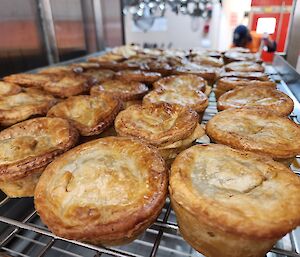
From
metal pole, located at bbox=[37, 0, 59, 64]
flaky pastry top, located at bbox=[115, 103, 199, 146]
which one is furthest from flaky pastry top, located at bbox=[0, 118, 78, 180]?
metal pole, located at bbox=[37, 0, 59, 64]

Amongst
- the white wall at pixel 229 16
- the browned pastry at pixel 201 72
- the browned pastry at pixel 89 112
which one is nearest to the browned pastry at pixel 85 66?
the browned pastry at pixel 201 72

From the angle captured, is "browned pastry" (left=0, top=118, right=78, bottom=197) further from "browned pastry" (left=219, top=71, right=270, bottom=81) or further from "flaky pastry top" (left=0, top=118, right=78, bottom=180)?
"browned pastry" (left=219, top=71, right=270, bottom=81)

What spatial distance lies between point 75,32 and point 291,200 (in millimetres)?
4726

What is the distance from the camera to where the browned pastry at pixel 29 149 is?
1.51m

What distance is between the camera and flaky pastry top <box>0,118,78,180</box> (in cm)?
151

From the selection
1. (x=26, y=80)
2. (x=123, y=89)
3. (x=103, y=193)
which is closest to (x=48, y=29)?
(x=26, y=80)

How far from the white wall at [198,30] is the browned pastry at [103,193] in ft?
30.9

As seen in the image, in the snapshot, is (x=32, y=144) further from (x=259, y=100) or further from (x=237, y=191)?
(x=259, y=100)

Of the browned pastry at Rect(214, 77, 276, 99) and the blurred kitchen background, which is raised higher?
the blurred kitchen background

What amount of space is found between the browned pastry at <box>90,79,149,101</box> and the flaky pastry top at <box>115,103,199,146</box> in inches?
22.3

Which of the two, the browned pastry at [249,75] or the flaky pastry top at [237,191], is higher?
the browned pastry at [249,75]

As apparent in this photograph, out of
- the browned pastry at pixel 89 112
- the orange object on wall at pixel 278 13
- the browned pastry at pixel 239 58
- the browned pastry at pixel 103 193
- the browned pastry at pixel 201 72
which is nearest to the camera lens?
the browned pastry at pixel 103 193

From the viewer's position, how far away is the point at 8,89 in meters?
2.59

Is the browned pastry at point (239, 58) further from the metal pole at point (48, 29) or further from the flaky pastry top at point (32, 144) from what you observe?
the flaky pastry top at point (32, 144)
